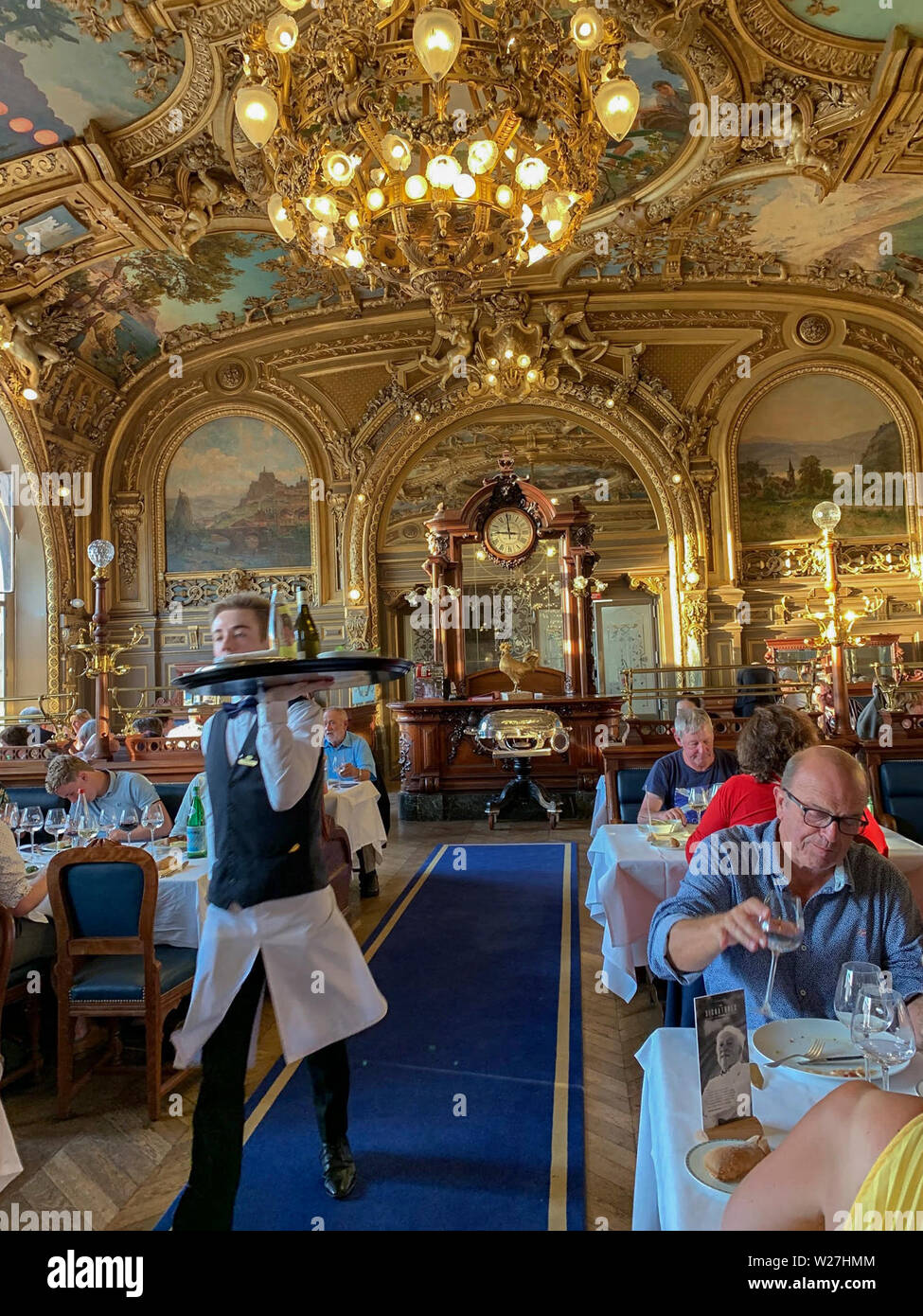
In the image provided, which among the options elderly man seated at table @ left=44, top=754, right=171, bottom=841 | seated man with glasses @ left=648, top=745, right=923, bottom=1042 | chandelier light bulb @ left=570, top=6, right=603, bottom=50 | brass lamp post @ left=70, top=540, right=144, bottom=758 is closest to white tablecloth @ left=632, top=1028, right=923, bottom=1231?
seated man with glasses @ left=648, top=745, right=923, bottom=1042

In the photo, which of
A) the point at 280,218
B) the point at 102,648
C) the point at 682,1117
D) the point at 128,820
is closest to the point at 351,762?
the point at 128,820

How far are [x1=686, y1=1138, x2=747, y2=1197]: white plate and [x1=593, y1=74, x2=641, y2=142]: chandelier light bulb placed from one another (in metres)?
5.28

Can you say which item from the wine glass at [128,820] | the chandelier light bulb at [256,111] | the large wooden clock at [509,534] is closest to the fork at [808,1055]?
A: the wine glass at [128,820]

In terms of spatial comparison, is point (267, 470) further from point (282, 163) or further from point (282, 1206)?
point (282, 1206)

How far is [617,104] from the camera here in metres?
4.70

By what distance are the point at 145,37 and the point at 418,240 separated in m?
4.86

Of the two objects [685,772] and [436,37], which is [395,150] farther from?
[685,772]

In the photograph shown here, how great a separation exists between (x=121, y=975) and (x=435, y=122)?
5059 mm

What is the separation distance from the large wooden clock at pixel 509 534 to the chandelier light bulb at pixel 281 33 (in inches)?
237

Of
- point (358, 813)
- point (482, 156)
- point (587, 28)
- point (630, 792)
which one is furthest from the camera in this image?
point (358, 813)

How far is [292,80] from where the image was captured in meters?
Answer: 5.07

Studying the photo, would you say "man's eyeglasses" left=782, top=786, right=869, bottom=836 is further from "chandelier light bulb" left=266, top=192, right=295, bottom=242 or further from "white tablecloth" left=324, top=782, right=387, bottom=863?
"chandelier light bulb" left=266, top=192, right=295, bottom=242
